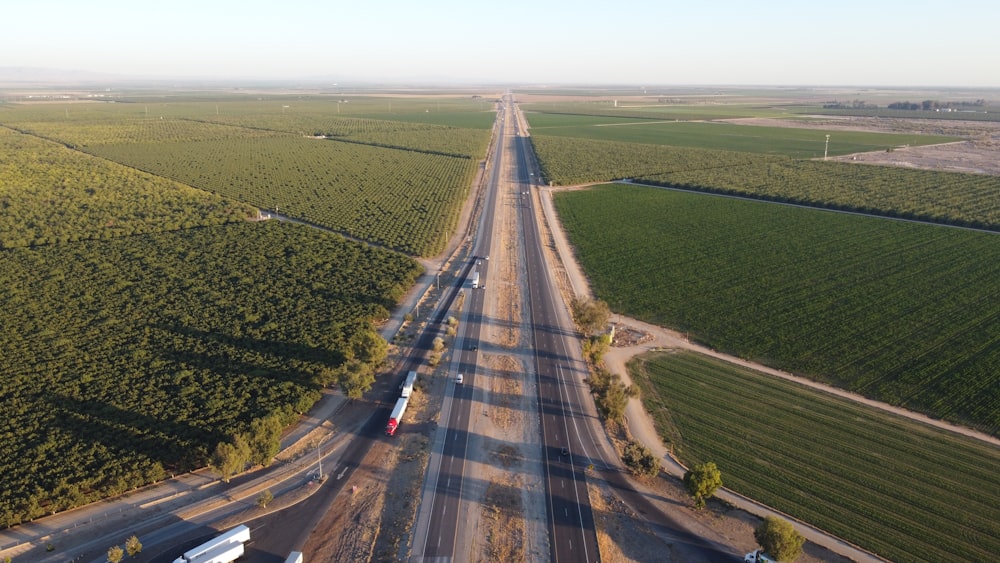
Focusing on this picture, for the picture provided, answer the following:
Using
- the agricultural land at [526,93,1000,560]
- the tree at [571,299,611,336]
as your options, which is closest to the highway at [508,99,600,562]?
the tree at [571,299,611,336]

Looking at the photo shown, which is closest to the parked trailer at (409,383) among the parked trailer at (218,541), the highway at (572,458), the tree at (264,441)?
the tree at (264,441)

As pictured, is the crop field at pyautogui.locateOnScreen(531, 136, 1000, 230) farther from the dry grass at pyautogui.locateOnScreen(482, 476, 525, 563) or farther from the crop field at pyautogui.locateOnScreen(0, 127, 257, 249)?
the dry grass at pyautogui.locateOnScreen(482, 476, 525, 563)

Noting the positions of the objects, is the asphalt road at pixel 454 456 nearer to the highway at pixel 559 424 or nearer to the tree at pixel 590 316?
the highway at pixel 559 424

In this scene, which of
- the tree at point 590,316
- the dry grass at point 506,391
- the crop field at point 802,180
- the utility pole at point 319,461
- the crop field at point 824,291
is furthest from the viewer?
the crop field at point 802,180

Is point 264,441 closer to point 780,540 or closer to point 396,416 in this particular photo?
point 396,416

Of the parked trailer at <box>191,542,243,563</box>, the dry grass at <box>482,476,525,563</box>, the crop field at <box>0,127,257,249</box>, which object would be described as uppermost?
the crop field at <box>0,127,257,249</box>

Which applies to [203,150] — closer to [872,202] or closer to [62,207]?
[62,207]

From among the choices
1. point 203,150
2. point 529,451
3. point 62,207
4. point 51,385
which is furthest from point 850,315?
point 203,150
